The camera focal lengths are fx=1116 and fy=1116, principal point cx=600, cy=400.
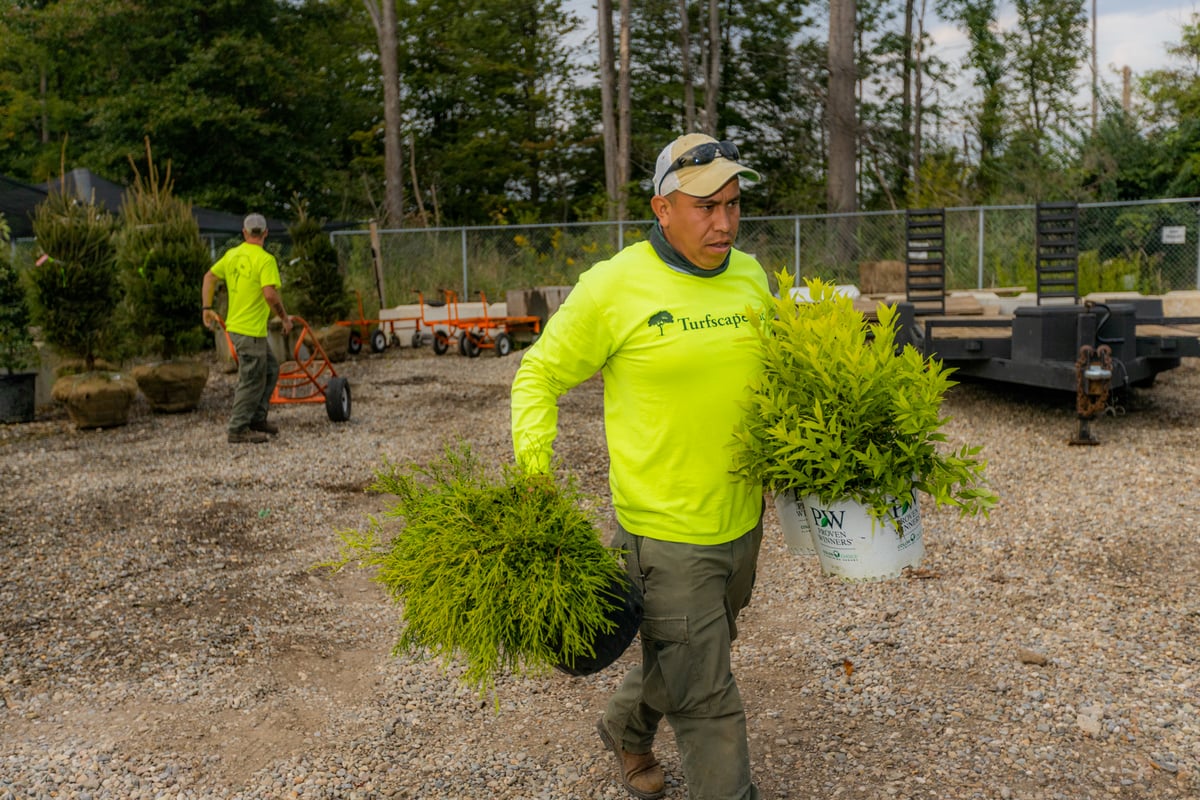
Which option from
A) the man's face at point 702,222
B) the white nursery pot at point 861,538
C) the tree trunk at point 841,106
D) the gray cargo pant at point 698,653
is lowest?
the gray cargo pant at point 698,653

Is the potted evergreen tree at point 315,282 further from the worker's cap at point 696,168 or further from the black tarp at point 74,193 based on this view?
the worker's cap at point 696,168

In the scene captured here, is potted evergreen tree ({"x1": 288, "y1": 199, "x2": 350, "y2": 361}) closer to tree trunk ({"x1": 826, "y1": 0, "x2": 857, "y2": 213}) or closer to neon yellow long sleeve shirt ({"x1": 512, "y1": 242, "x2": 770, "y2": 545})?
tree trunk ({"x1": 826, "y1": 0, "x2": 857, "y2": 213})

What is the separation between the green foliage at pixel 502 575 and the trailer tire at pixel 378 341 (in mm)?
15879

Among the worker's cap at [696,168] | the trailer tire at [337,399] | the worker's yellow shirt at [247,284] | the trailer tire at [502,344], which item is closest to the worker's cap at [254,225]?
the worker's yellow shirt at [247,284]

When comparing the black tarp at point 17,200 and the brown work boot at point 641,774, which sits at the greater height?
the black tarp at point 17,200

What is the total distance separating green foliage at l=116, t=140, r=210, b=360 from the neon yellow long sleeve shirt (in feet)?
34.4

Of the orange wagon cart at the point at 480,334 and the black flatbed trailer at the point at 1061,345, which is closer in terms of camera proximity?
the black flatbed trailer at the point at 1061,345

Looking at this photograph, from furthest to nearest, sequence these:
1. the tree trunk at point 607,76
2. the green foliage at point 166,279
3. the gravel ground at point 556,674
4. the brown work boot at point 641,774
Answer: the tree trunk at point 607,76 → the green foliage at point 166,279 → the gravel ground at point 556,674 → the brown work boot at point 641,774

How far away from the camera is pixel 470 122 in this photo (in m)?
32.8

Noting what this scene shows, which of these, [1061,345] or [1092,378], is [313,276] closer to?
[1061,345]

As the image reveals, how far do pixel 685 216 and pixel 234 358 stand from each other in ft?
45.3

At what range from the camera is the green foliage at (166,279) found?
40.9 feet

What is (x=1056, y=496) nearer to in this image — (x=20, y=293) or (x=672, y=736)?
(x=672, y=736)

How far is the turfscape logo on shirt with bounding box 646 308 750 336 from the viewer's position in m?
2.95
